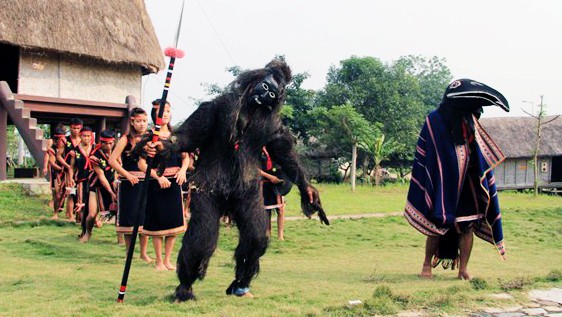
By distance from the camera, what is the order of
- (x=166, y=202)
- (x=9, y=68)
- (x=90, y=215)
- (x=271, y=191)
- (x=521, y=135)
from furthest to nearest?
1. (x=521, y=135)
2. (x=9, y=68)
3. (x=271, y=191)
4. (x=90, y=215)
5. (x=166, y=202)

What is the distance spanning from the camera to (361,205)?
17266mm

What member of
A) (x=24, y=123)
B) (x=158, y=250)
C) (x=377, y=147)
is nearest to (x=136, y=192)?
(x=158, y=250)

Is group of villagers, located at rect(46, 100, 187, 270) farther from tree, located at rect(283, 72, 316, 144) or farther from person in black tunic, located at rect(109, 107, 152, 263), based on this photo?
tree, located at rect(283, 72, 316, 144)

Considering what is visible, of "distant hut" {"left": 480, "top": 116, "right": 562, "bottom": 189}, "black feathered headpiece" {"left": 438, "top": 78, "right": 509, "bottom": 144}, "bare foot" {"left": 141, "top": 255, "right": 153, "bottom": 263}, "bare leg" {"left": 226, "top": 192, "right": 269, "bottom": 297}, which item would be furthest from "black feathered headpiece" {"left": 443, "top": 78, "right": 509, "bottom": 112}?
"distant hut" {"left": 480, "top": 116, "right": 562, "bottom": 189}

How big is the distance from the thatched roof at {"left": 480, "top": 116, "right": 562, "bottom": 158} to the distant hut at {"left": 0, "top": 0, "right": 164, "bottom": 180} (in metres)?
21.9

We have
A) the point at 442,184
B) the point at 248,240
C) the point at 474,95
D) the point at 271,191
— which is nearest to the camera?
the point at 248,240

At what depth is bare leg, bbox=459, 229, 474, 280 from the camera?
6008 mm

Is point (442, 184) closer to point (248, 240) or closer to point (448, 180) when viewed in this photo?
point (448, 180)

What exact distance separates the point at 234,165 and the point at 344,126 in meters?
24.5

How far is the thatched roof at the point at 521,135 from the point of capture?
32.8 metres

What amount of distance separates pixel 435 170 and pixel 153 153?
2.95 metres

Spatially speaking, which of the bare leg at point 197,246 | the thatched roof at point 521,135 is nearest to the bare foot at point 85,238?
the bare leg at point 197,246

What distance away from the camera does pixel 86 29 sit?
16.8 metres

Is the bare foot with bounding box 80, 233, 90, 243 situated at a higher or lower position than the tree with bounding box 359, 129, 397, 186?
lower
